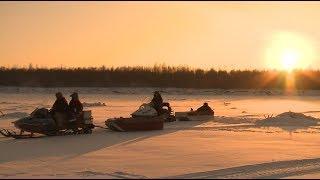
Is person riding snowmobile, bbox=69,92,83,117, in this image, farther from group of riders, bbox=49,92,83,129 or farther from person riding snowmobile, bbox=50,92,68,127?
person riding snowmobile, bbox=50,92,68,127

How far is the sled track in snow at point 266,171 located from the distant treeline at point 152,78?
140ft

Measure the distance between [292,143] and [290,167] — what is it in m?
3.90

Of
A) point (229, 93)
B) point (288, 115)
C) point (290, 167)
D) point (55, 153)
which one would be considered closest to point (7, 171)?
point (55, 153)

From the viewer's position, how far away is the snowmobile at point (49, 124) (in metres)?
16.1

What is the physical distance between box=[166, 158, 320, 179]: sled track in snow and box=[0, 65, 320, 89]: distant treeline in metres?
42.6

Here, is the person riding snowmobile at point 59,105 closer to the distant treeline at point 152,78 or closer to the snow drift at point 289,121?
the snow drift at point 289,121

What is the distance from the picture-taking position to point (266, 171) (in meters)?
10.5

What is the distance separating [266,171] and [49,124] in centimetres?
790

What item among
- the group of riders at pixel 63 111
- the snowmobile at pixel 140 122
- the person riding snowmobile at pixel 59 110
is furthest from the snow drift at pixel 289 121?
the person riding snowmobile at pixel 59 110

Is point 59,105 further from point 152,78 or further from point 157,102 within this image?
point 152,78

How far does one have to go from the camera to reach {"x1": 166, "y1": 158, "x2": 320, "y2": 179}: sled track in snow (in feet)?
32.4

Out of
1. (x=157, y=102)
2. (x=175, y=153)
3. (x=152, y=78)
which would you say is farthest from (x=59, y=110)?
(x=152, y=78)

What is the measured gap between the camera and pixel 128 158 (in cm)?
1182

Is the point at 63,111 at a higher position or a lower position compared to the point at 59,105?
lower
